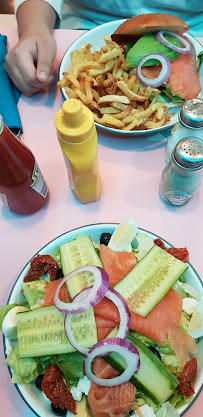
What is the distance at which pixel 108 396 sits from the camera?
2.33 feet

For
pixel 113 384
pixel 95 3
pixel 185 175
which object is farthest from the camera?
pixel 95 3

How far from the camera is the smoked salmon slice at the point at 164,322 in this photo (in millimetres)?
736

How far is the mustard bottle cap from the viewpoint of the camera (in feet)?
2.43

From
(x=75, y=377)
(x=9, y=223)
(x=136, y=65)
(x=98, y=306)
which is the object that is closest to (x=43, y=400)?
(x=75, y=377)

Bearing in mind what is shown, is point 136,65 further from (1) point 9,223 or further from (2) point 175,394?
(2) point 175,394

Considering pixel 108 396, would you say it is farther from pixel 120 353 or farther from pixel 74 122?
pixel 74 122

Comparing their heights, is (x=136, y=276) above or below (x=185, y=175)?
below

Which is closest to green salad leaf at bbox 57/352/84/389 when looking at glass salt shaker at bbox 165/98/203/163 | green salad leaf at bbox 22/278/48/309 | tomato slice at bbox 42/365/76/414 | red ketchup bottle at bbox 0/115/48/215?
tomato slice at bbox 42/365/76/414

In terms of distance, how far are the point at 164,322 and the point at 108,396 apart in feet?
0.64

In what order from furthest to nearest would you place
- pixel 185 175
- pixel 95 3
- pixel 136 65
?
pixel 95 3 → pixel 136 65 → pixel 185 175

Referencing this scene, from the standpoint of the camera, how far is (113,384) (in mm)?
702

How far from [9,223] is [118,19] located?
3.44 ft

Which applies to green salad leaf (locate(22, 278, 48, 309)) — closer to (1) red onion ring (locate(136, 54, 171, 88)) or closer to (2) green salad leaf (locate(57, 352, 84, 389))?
(2) green salad leaf (locate(57, 352, 84, 389))

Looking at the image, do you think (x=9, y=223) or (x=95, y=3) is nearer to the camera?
(x=9, y=223)
